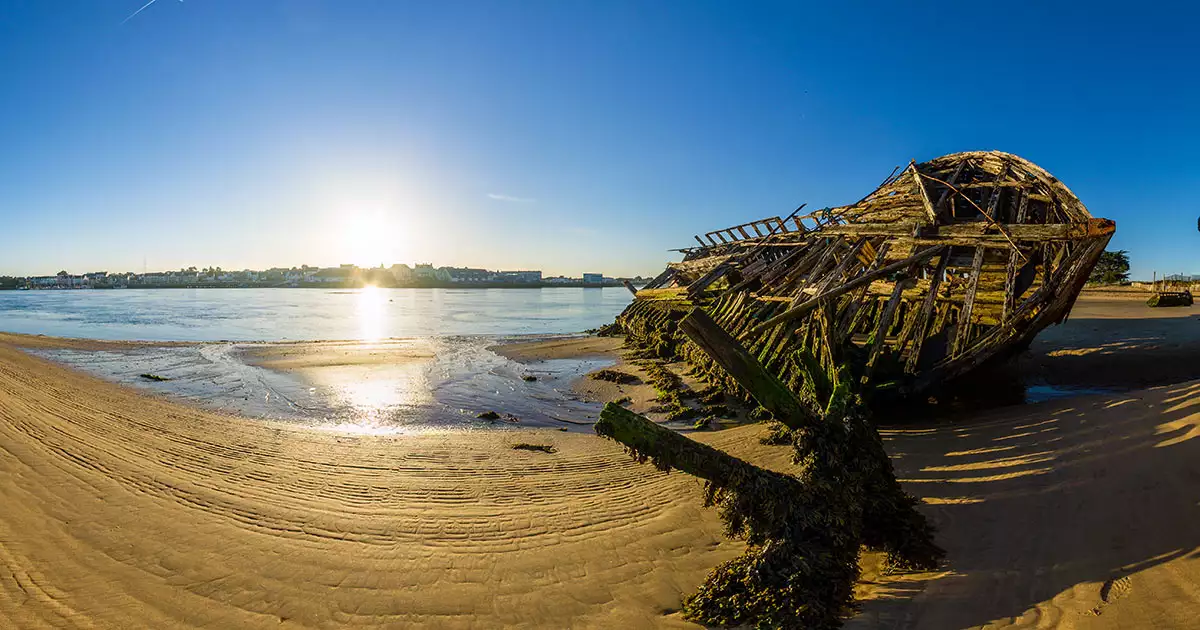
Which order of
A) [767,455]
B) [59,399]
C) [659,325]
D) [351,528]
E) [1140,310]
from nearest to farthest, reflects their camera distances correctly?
[351,528] < [767,455] < [59,399] < [659,325] < [1140,310]

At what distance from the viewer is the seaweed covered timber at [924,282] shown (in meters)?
8.41

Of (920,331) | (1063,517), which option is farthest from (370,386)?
(1063,517)

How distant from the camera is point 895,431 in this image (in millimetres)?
8070

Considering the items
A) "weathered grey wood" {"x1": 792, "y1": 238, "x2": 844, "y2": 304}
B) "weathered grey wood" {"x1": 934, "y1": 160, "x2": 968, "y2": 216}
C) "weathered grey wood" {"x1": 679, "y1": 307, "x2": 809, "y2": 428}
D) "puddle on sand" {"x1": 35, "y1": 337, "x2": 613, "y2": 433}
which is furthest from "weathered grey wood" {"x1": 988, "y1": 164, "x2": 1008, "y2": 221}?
"puddle on sand" {"x1": 35, "y1": 337, "x2": 613, "y2": 433}

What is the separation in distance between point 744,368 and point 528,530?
119 inches

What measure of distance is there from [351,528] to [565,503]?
246 cm

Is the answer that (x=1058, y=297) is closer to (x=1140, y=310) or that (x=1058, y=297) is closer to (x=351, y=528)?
(x=351, y=528)

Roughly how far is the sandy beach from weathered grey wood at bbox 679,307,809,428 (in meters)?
1.41

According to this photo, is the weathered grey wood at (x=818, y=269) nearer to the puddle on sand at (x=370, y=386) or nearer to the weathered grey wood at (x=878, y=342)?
the weathered grey wood at (x=878, y=342)

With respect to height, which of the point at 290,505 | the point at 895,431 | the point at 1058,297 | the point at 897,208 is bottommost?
the point at 290,505

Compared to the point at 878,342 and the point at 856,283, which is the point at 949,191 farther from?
the point at 878,342

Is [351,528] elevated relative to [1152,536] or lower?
lower

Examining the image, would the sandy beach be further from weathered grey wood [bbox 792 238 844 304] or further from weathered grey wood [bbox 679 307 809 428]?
weathered grey wood [bbox 792 238 844 304]

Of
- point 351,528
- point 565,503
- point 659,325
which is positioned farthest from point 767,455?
point 659,325
